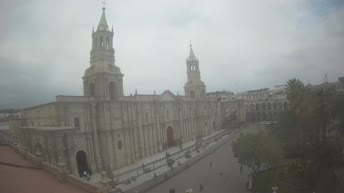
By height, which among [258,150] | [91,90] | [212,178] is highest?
[91,90]

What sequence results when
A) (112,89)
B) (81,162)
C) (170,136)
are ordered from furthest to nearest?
(170,136)
(112,89)
(81,162)

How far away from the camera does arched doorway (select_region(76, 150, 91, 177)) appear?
27.7 metres

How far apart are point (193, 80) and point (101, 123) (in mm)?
30714

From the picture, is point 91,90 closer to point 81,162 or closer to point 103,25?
point 103,25

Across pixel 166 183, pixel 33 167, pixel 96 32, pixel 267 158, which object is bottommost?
pixel 166 183

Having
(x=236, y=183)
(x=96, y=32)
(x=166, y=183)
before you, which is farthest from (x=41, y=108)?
(x=236, y=183)

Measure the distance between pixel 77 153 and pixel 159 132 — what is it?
53.5 ft

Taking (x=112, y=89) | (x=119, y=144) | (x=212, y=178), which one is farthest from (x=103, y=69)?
(x=212, y=178)

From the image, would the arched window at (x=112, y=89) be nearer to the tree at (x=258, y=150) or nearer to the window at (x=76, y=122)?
the window at (x=76, y=122)

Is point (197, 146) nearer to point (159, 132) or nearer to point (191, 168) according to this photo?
point (159, 132)

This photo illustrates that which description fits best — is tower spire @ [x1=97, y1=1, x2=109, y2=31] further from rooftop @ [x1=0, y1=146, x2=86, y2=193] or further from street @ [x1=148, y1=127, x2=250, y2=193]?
rooftop @ [x1=0, y1=146, x2=86, y2=193]

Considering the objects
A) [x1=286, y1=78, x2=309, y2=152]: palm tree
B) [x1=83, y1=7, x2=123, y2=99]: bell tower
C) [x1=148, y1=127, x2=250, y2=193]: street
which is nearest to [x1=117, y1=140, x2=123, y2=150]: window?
[x1=83, y1=7, x2=123, y2=99]: bell tower

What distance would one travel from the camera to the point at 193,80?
187ft

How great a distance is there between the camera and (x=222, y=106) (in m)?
74.5
